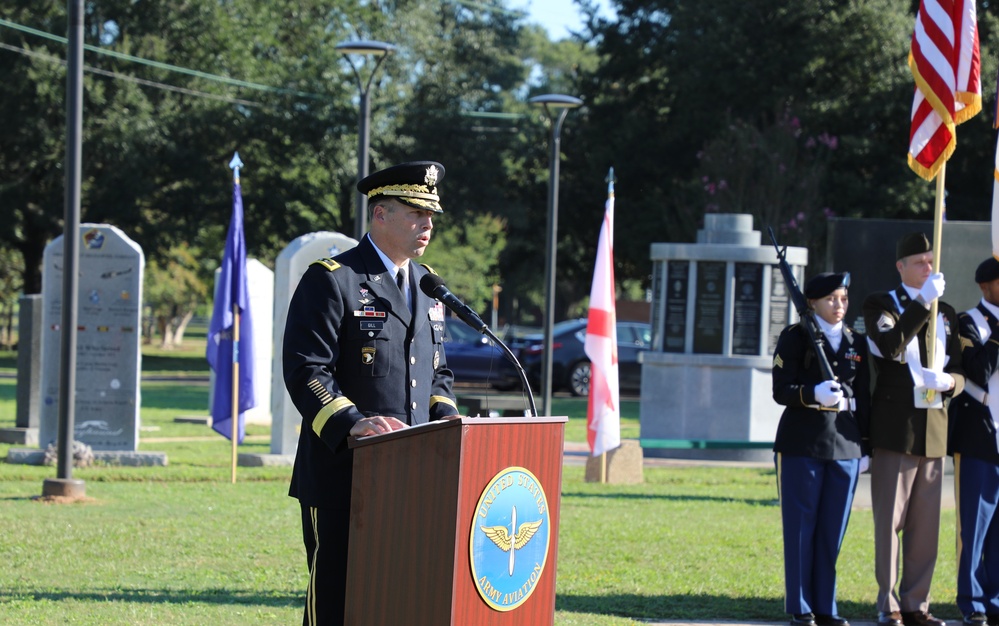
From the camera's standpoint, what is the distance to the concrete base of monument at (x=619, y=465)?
13.9 m

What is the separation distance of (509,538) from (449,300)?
2.83 feet

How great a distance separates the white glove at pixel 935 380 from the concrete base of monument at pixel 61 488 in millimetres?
7137

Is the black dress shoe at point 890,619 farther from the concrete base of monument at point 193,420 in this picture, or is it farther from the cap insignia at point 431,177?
the concrete base of monument at point 193,420

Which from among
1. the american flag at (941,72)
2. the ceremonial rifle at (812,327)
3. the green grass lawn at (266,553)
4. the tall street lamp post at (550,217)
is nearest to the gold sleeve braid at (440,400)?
the green grass lawn at (266,553)

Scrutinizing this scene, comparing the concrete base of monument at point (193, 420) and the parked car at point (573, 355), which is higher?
the parked car at point (573, 355)

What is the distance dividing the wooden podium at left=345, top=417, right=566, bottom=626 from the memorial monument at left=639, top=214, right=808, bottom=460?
13007 mm

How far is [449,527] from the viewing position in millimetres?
4094

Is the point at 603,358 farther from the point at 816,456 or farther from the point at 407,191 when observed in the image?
the point at 407,191

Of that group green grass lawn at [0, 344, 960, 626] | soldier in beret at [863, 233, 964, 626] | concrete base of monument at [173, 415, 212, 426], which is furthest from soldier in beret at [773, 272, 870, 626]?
concrete base of monument at [173, 415, 212, 426]

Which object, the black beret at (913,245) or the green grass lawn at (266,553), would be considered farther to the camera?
the black beret at (913,245)

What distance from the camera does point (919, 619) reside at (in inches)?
291

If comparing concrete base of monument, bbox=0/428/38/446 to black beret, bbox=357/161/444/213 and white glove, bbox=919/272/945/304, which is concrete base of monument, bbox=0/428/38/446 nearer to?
white glove, bbox=919/272/945/304

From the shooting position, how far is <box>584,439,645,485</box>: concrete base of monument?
13930 mm

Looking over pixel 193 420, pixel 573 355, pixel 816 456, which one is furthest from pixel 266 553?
pixel 573 355
